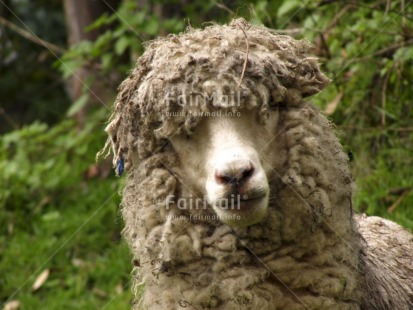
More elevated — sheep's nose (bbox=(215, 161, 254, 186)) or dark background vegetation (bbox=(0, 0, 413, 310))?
dark background vegetation (bbox=(0, 0, 413, 310))

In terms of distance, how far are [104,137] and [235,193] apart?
4.61 metres

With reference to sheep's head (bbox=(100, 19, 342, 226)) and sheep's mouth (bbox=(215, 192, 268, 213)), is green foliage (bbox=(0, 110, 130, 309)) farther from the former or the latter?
sheep's mouth (bbox=(215, 192, 268, 213))

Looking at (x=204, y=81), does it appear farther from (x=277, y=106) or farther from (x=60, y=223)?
(x=60, y=223)

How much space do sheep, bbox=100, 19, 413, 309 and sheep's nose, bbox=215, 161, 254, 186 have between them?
23mm

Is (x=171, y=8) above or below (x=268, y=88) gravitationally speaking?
above

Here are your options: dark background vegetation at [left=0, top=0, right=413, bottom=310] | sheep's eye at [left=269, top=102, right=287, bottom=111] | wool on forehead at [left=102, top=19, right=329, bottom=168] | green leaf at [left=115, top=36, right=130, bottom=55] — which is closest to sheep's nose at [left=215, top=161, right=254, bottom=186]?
wool on forehead at [left=102, top=19, right=329, bottom=168]

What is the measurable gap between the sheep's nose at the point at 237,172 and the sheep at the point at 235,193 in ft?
0.08

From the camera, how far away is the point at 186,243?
3.09 meters

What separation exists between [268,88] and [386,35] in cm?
262

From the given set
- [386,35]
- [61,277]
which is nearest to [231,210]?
[386,35]

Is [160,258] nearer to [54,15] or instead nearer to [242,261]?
[242,261]

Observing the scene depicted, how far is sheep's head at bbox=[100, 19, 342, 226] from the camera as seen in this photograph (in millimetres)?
2916

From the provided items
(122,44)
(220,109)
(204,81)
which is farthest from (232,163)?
(122,44)

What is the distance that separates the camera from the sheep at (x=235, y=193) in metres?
3.01
